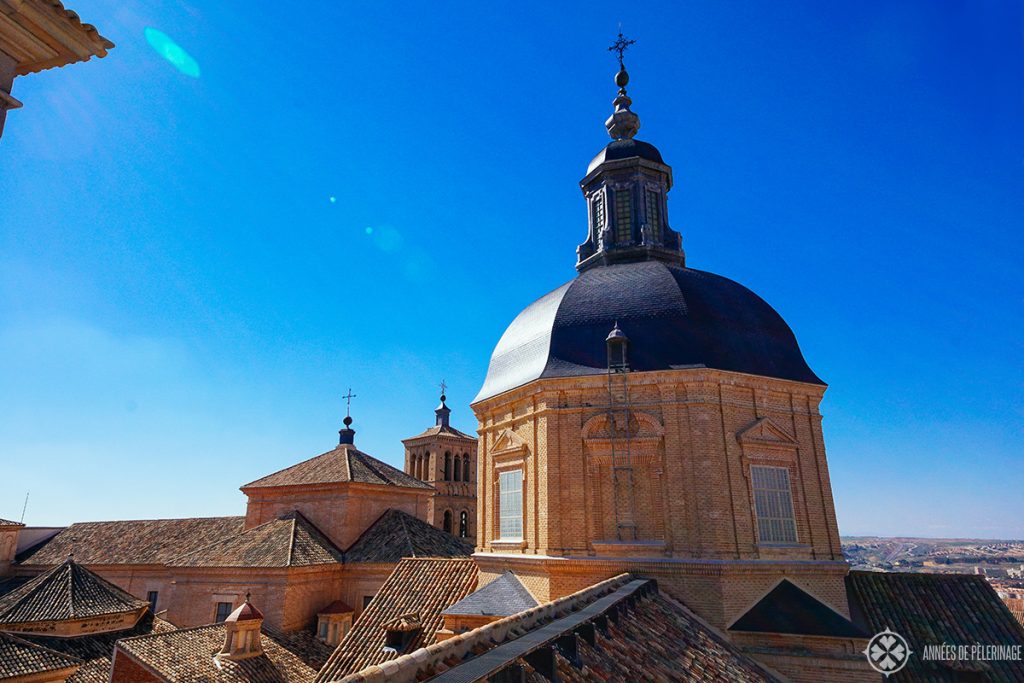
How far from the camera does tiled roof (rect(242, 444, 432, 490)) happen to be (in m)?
25.3

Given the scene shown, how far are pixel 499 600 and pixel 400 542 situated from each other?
38.3 ft

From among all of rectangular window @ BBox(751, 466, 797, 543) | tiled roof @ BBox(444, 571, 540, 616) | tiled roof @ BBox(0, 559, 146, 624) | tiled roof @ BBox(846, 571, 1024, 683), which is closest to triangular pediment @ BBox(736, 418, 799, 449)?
rectangular window @ BBox(751, 466, 797, 543)

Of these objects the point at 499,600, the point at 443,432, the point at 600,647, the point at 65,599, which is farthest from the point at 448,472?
the point at 600,647

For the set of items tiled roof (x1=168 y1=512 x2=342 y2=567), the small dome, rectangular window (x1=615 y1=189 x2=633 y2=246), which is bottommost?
tiled roof (x1=168 y1=512 x2=342 y2=567)

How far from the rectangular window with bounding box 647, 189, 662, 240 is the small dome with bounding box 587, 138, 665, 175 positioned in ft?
3.73

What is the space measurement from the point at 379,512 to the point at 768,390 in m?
18.0

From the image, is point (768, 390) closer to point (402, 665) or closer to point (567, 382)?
point (567, 382)

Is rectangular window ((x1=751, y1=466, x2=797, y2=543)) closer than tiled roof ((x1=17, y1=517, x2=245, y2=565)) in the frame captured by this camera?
Yes

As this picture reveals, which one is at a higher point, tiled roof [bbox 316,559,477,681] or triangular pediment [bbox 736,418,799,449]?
triangular pediment [bbox 736,418,799,449]

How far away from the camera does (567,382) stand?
13805mm

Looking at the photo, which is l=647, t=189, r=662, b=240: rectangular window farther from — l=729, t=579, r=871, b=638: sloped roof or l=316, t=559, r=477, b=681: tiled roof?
l=316, t=559, r=477, b=681: tiled roof

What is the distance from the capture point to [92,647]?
1945 cm

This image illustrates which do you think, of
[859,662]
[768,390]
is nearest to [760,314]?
[768,390]

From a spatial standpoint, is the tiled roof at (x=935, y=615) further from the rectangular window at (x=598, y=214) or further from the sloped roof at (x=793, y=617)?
the rectangular window at (x=598, y=214)
